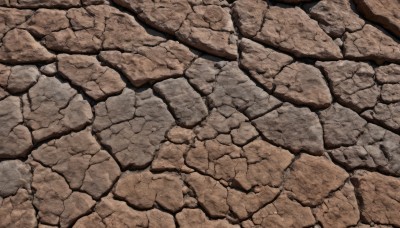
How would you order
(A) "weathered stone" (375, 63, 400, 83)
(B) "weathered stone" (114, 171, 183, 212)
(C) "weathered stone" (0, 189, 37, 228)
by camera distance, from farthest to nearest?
(A) "weathered stone" (375, 63, 400, 83) < (B) "weathered stone" (114, 171, 183, 212) < (C) "weathered stone" (0, 189, 37, 228)

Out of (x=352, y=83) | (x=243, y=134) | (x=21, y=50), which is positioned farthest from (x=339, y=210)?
(x=21, y=50)

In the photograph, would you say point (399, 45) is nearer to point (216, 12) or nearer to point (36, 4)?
point (216, 12)

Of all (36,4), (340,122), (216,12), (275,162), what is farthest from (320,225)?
(36,4)

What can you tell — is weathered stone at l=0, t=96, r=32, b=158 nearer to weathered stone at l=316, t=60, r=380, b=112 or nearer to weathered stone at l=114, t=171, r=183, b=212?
weathered stone at l=114, t=171, r=183, b=212

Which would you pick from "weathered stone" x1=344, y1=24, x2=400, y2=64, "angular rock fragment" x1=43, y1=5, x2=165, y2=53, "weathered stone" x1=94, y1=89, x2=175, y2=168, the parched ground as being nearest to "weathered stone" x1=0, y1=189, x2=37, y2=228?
the parched ground

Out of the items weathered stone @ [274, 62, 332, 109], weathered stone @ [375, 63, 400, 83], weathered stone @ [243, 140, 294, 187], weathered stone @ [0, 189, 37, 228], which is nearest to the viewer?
weathered stone @ [0, 189, 37, 228]

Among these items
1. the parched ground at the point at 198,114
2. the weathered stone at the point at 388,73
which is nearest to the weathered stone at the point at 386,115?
the parched ground at the point at 198,114

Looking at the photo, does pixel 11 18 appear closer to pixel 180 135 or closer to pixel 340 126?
pixel 180 135
